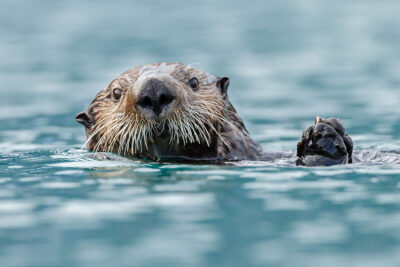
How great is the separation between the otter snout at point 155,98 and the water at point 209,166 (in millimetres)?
489

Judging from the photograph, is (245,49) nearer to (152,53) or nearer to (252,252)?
(152,53)

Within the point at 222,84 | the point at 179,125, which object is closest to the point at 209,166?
the point at 179,125

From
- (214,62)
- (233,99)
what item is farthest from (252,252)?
(214,62)

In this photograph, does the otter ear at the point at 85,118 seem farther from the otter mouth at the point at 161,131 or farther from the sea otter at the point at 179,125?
the otter mouth at the point at 161,131

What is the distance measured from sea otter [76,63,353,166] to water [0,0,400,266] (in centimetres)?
26

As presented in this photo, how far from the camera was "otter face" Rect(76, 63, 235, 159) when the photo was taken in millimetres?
5949

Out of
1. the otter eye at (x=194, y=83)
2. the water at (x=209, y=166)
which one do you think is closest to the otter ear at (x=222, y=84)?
the otter eye at (x=194, y=83)

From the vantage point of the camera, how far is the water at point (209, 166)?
13.3 feet

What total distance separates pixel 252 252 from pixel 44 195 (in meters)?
1.89

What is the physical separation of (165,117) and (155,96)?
26 cm

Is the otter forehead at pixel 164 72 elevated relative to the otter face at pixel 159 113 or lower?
elevated

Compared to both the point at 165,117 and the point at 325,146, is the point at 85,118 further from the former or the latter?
the point at 325,146

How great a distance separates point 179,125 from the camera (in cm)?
611

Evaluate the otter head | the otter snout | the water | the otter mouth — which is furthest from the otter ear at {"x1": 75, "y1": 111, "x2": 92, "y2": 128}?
the otter snout
